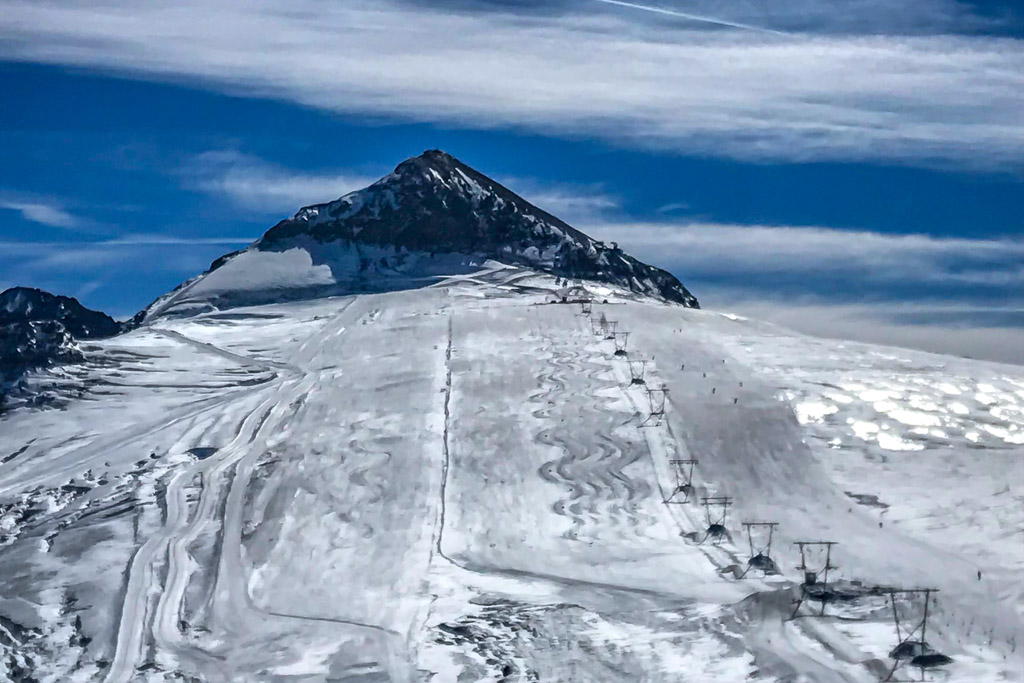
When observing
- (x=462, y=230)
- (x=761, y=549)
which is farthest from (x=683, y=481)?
(x=462, y=230)

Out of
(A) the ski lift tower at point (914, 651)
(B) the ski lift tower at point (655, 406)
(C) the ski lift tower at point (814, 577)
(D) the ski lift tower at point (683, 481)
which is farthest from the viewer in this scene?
(B) the ski lift tower at point (655, 406)

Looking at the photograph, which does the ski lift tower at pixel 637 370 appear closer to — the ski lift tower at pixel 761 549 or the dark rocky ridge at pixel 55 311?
the ski lift tower at pixel 761 549

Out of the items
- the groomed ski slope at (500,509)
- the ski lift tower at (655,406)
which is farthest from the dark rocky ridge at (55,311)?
the ski lift tower at (655,406)

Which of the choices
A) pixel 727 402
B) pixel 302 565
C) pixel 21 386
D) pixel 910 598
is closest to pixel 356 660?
pixel 302 565

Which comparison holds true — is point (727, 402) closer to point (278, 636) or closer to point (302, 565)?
point (302, 565)

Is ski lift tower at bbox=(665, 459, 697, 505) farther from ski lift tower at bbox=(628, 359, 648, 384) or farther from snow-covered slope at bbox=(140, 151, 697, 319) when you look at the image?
snow-covered slope at bbox=(140, 151, 697, 319)

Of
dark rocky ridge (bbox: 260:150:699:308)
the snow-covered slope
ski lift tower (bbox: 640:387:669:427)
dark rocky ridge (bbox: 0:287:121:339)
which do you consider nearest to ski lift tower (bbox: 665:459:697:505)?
ski lift tower (bbox: 640:387:669:427)
